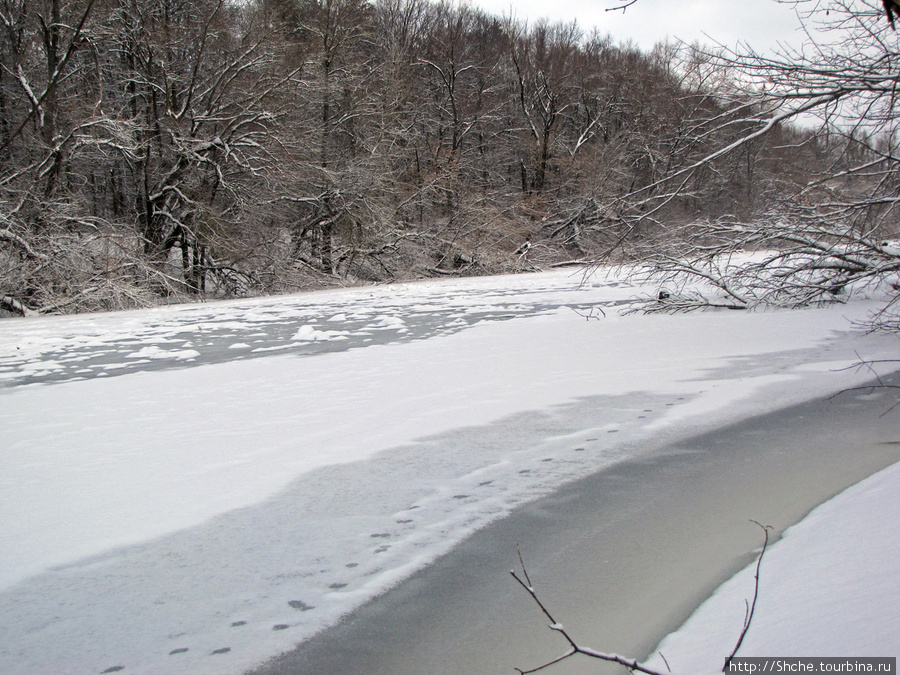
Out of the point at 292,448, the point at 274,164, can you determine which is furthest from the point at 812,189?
the point at 274,164

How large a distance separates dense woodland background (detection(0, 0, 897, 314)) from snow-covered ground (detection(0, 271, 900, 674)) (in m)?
1.61

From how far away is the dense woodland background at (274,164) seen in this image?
10.0m

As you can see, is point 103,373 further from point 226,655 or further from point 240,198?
point 240,198

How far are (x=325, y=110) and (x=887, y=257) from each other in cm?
1811

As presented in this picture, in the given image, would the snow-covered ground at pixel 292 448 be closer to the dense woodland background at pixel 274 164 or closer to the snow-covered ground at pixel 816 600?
the snow-covered ground at pixel 816 600

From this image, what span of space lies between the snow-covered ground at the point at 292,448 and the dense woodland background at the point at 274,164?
63.5 inches

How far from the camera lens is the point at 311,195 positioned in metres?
20.1

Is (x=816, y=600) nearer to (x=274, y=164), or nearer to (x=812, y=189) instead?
(x=812, y=189)

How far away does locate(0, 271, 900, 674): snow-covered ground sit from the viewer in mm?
2562

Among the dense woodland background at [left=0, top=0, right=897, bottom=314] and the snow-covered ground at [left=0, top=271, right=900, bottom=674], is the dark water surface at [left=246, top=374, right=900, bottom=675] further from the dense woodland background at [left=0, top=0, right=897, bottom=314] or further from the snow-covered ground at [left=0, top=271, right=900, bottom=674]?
the dense woodland background at [left=0, top=0, right=897, bottom=314]

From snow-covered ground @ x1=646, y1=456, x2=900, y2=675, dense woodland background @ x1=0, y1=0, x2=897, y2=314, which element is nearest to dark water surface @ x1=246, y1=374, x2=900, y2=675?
snow-covered ground @ x1=646, y1=456, x2=900, y2=675

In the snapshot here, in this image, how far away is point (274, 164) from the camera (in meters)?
18.8

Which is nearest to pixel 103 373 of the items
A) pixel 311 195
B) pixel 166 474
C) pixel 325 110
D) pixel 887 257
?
pixel 166 474

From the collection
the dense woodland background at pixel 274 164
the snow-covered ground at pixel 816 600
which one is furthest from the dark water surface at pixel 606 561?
the dense woodland background at pixel 274 164
